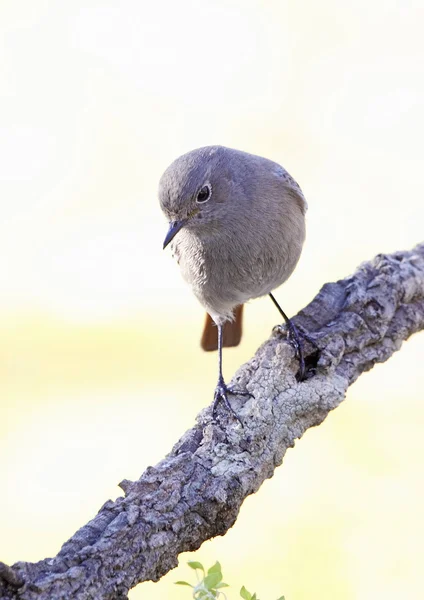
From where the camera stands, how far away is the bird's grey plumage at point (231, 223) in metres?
3.97

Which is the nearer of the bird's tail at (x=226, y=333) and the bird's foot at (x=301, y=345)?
the bird's foot at (x=301, y=345)

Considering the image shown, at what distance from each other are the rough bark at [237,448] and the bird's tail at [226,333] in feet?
2.34

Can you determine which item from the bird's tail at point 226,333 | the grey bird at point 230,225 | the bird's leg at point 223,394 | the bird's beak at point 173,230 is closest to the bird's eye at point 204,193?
the grey bird at point 230,225

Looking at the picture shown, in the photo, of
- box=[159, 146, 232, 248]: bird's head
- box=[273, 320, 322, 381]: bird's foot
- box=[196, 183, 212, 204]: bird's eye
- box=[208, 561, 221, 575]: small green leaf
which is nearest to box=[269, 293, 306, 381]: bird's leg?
box=[273, 320, 322, 381]: bird's foot

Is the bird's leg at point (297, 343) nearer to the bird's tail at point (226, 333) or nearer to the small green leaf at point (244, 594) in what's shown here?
the bird's tail at point (226, 333)

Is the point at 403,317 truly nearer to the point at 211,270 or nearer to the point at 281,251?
the point at 281,251

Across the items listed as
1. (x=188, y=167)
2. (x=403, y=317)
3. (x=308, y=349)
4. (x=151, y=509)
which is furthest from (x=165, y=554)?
(x=403, y=317)

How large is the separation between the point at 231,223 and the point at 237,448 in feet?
4.10

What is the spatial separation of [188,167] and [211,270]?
65 cm

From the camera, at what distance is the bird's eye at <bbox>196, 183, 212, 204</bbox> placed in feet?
13.1

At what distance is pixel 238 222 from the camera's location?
4.26m

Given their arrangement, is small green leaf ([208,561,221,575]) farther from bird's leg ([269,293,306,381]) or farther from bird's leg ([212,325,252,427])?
bird's leg ([269,293,306,381])

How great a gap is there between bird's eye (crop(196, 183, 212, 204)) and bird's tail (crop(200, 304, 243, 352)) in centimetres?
130

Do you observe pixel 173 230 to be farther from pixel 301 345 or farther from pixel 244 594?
pixel 244 594
